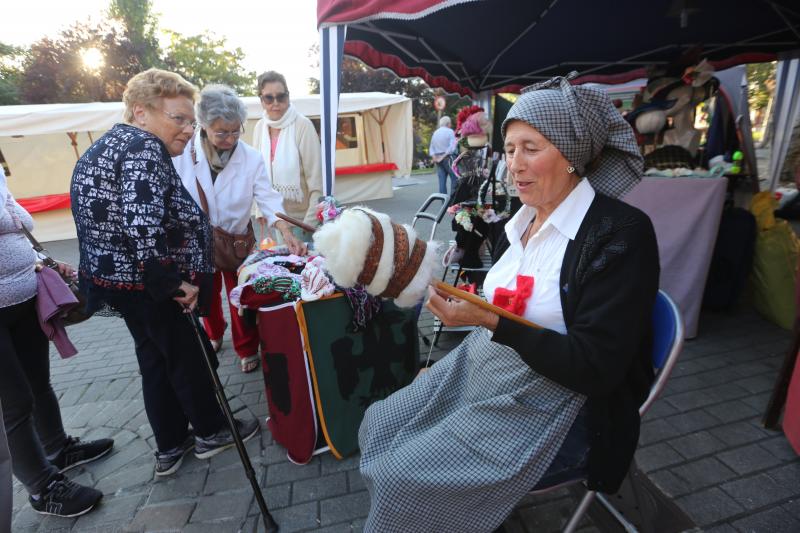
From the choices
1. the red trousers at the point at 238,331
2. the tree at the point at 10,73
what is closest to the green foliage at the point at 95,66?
the tree at the point at 10,73

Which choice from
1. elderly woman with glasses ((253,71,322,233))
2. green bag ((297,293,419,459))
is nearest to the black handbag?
green bag ((297,293,419,459))

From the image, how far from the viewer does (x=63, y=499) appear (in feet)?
6.83

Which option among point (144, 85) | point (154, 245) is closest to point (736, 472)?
point (154, 245)

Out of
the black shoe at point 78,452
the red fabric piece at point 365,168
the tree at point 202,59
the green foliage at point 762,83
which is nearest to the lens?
the black shoe at point 78,452

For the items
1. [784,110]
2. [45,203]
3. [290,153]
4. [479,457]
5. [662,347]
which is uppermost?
[784,110]

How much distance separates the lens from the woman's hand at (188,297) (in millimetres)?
1974

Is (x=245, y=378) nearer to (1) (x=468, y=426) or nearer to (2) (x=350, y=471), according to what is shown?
(2) (x=350, y=471)

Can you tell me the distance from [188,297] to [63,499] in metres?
1.27

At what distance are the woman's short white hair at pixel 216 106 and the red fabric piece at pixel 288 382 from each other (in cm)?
132

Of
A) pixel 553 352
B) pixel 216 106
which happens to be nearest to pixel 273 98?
pixel 216 106

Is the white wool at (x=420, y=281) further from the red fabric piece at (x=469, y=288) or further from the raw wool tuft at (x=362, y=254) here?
the red fabric piece at (x=469, y=288)

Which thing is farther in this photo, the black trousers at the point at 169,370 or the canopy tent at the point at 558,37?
the canopy tent at the point at 558,37

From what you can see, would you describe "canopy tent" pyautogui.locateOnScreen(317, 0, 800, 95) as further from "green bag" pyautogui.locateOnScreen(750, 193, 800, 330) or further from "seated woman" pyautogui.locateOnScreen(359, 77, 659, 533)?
"seated woman" pyautogui.locateOnScreen(359, 77, 659, 533)

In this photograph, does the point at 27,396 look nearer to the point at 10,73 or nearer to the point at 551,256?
the point at 551,256
